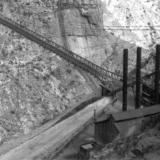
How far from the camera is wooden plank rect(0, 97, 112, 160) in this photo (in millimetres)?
19281

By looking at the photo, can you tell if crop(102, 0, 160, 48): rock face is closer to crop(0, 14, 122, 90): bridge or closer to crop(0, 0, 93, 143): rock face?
crop(0, 14, 122, 90): bridge

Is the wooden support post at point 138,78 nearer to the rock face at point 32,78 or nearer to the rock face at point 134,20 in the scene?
the rock face at point 32,78

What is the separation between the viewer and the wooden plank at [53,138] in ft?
63.3

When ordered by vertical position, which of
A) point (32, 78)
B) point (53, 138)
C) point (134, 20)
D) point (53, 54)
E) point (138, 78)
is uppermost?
point (134, 20)

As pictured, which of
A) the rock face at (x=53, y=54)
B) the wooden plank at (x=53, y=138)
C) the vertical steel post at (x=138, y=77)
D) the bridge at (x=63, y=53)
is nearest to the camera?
the wooden plank at (x=53, y=138)

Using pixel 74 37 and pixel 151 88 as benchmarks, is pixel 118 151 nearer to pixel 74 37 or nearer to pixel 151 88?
pixel 151 88

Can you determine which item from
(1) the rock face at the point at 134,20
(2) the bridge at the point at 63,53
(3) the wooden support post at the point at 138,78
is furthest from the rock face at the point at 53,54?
(3) the wooden support post at the point at 138,78

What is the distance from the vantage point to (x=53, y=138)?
2138 cm

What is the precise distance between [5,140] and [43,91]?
6.41 meters

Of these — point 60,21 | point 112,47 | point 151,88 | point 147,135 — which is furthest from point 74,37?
point 147,135

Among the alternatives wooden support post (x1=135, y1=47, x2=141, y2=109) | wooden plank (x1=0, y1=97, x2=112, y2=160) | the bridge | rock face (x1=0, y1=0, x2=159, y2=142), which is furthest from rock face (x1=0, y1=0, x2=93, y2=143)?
wooden support post (x1=135, y1=47, x2=141, y2=109)

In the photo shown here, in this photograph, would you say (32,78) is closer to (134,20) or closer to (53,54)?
(53,54)

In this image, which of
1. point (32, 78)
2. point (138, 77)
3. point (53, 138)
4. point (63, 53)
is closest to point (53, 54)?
point (63, 53)

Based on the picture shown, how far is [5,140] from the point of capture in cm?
2670
